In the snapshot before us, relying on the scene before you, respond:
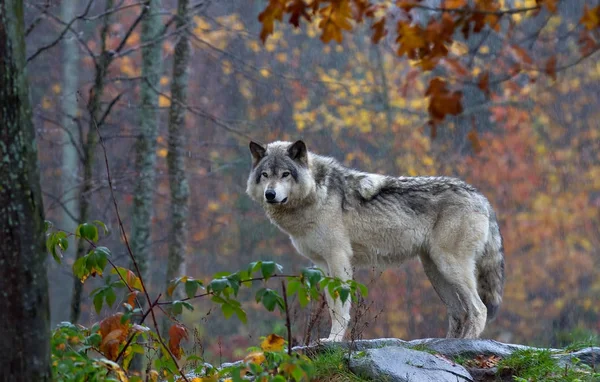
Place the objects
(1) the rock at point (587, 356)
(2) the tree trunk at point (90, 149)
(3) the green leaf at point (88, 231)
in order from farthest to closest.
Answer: (2) the tree trunk at point (90, 149) → (1) the rock at point (587, 356) → (3) the green leaf at point (88, 231)

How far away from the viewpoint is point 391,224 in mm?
7566

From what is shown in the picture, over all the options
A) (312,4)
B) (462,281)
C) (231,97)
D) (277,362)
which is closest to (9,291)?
(277,362)

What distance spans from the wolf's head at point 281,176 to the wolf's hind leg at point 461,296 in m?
1.49

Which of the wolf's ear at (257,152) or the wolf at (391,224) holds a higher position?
the wolf's ear at (257,152)

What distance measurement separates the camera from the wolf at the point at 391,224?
7.44 meters

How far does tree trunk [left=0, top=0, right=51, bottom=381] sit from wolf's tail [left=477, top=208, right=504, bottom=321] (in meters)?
5.15

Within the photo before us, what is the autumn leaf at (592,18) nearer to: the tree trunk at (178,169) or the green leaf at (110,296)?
the green leaf at (110,296)

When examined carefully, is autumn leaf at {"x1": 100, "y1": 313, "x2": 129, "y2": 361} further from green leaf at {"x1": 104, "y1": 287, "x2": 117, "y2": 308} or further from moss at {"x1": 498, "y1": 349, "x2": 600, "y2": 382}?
moss at {"x1": 498, "y1": 349, "x2": 600, "y2": 382}

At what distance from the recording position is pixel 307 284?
12.0 feet

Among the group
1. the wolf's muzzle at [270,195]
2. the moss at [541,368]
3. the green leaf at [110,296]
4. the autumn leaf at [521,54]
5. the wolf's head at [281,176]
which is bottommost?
the moss at [541,368]

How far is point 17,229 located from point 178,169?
7.49 metres

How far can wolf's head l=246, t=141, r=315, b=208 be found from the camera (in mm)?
7332

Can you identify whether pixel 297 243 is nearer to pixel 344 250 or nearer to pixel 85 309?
pixel 344 250

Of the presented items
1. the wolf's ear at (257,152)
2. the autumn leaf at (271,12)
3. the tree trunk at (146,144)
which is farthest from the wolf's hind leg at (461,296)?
the autumn leaf at (271,12)
